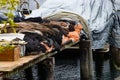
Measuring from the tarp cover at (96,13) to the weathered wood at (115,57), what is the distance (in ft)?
1.32

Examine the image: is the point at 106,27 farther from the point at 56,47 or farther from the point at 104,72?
the point at 56,47

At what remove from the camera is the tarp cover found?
47.4ft

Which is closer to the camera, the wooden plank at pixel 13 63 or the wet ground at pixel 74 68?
the wooden plank at pixel 13 63

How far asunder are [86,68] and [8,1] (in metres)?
8.47

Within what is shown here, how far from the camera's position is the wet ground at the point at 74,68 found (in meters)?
16.0

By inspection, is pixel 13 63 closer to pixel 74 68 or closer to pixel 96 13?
pixel 96 13

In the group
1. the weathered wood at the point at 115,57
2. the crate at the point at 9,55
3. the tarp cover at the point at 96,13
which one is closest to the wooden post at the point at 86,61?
the tarp cover at the point at 96,13

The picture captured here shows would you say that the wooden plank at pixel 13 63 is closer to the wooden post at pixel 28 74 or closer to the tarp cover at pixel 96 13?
the tarp cover at pixel 96 13

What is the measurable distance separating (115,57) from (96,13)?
1983mm

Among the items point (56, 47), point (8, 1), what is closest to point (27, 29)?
point (56, 47)

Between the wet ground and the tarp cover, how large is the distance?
1.47 metres

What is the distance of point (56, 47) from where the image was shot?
391 inches

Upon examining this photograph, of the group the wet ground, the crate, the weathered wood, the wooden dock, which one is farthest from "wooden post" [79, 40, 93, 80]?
the crate

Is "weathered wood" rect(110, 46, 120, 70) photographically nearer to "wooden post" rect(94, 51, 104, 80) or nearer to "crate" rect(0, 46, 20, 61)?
"wooden post" rect(94, 51, 104, 80)
